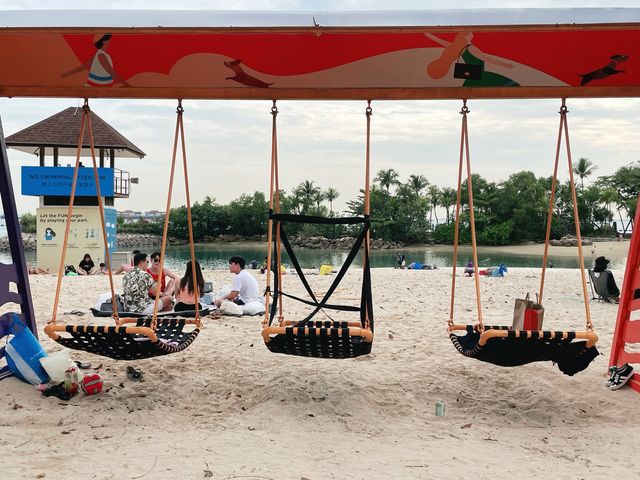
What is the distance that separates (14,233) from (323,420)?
266 cm

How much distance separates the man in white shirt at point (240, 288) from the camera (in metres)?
7.22

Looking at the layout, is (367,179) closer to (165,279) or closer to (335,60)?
(335,60)

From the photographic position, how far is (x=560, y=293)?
10.0 metres

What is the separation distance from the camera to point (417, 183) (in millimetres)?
59969

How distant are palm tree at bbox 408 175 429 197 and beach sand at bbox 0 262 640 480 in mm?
55642

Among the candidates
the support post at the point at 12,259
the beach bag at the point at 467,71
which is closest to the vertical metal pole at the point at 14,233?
the support post at the point at 12,259

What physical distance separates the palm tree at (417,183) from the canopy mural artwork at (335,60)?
56683 mm

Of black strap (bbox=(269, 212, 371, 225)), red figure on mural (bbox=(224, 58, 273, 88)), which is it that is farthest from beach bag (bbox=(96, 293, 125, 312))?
red figure on mural (bbox=(224, 58, 273, 88))

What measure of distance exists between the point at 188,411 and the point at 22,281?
169 cm

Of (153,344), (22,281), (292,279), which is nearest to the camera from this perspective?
(153,344)

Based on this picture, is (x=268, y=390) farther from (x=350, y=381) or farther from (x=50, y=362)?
(x=50, y=362)

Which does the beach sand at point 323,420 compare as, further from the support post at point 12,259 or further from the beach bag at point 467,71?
the beach bag at point 467,71

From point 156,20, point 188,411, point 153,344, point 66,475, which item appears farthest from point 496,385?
point 156,20

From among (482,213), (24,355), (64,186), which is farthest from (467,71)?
(482,213)
